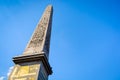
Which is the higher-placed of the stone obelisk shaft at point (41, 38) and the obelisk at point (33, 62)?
the stone obelisk shaft at point (41, 38)

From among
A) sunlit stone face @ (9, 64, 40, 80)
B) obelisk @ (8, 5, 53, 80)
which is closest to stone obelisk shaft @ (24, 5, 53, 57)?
obelisk @ (8, 5, 53, 80)

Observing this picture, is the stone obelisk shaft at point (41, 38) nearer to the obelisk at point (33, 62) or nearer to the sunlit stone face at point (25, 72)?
the obelisk at point (33, 62)

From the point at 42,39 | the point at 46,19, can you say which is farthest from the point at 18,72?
Result: the point at 46,19

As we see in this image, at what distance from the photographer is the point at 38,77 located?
552 cm

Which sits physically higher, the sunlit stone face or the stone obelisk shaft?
the stone obelisk shaft

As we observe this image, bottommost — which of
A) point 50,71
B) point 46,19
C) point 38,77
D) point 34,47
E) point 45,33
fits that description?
point 38,77

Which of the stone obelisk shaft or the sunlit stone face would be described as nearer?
the sunlit stone face

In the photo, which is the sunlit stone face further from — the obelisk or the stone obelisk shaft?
the stone obelisk shaft

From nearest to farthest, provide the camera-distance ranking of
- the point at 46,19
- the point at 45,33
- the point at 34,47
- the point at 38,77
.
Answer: the point at 38,77 < the point at 34,47 < the point at 45,33 < the point at 46,19

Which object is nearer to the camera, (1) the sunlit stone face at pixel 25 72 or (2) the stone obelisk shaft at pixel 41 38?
(1) the sunlit stone face at pixel 25 72

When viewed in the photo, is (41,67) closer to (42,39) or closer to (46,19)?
(42,39)

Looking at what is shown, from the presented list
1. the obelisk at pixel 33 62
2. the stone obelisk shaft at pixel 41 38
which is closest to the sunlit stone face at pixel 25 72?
the obelisk at pixel 33 62

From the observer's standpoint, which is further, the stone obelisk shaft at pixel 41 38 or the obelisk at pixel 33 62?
the stone obelisk shaft at pixel 41 38

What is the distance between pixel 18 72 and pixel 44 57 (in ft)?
2.24
